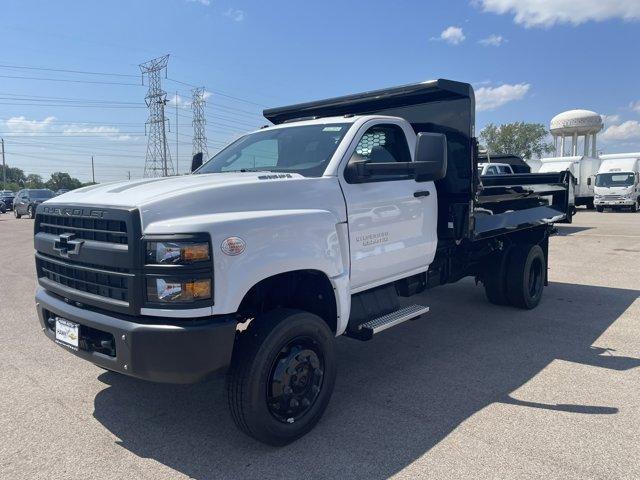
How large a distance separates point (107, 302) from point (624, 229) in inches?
706

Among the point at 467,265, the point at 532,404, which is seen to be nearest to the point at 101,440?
the point at 532,404

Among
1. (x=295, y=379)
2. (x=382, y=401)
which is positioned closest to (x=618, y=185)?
(x=382, y=401)

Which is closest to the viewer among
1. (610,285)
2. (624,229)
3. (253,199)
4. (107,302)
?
(107,302)

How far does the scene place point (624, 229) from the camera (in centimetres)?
1691

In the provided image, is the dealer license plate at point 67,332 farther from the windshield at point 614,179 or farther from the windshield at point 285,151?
the windshield at point 614,179

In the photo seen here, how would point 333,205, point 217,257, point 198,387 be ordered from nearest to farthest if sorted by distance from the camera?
point 217,257, point 333,205, point 198,387

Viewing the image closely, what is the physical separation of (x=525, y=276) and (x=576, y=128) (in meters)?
50.3

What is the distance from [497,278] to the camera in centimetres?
659

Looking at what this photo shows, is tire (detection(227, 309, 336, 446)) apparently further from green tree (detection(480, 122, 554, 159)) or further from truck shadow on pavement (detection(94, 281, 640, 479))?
green tree (detection(480, 122, 554, 159))

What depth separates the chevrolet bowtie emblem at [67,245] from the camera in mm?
3184

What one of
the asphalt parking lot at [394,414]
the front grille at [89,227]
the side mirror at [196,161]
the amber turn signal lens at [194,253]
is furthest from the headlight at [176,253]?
the side mirror at [196,161]

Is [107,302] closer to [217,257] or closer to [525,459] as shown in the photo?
[217,257]

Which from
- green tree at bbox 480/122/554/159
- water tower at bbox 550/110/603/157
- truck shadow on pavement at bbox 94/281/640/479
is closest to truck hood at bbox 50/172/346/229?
truck shadow on pavement at bbox 94/281/640/479

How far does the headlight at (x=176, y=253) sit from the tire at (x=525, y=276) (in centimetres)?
480
